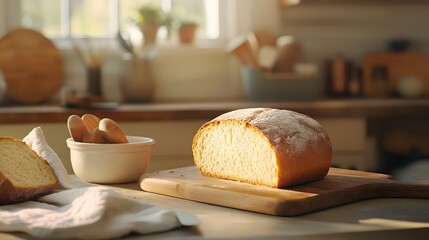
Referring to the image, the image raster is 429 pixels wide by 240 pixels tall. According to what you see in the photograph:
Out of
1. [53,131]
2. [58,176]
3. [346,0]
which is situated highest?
[346,0]

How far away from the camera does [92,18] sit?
3518mm

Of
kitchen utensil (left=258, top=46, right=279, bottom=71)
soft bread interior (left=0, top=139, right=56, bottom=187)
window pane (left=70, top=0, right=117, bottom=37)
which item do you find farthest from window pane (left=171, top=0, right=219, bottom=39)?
soft bread interior (left=0, top=139, right=56, bottom=187)

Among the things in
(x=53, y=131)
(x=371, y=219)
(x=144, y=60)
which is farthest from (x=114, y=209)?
(x=144, y=60)

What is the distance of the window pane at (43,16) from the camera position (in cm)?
344

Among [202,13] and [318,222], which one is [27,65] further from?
[318,222]

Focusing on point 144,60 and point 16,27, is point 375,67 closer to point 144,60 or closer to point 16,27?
point 144,60

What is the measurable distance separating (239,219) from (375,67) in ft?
8.47

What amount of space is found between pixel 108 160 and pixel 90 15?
2.23 metres

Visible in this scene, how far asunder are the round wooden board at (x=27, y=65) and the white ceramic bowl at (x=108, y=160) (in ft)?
6.17

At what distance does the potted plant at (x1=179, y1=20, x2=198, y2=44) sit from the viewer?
3426 mm

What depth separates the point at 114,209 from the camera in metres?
1.07

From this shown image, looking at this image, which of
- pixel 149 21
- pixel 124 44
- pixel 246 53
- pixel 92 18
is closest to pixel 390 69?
pixel 246 53

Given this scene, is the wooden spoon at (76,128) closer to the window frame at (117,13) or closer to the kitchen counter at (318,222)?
the kitchen counter at (318,222)

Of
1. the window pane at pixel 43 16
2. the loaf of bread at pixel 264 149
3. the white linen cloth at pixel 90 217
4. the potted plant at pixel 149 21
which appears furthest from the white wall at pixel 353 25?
the white linen cloth at pixel 90 217
